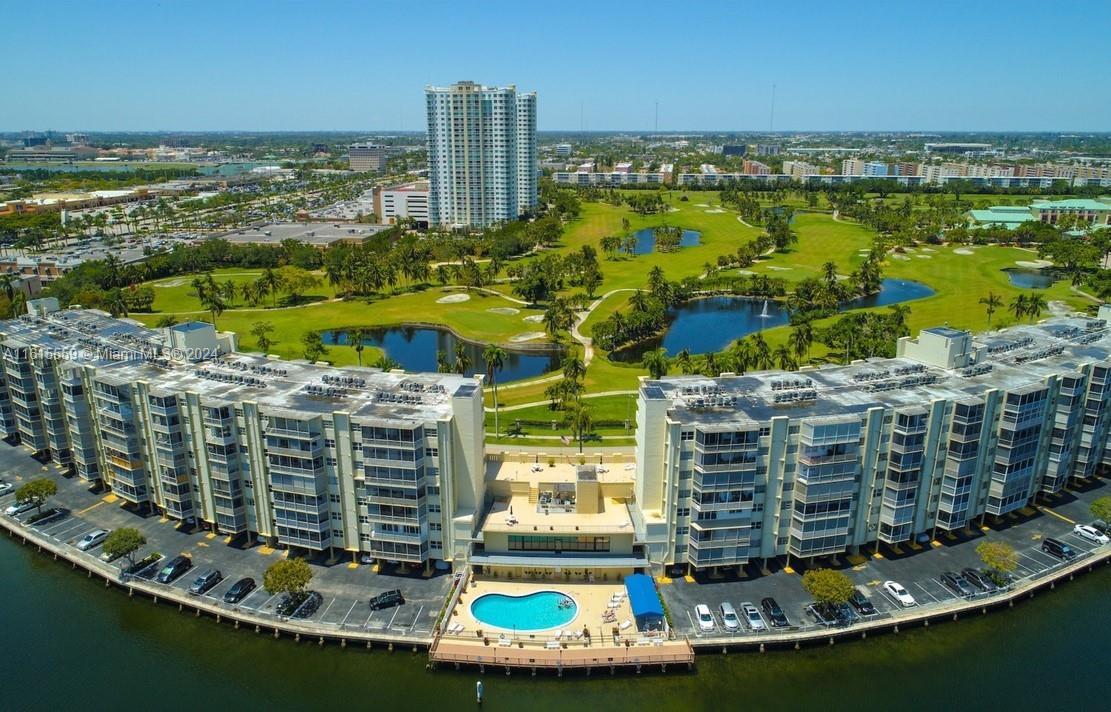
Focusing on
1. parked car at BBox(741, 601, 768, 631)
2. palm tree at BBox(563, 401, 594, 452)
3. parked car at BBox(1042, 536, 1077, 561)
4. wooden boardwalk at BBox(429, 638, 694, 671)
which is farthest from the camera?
palm tree at BBox(563, 401, 594, 452)

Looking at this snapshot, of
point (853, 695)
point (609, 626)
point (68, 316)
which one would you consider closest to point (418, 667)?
point (609, 626)

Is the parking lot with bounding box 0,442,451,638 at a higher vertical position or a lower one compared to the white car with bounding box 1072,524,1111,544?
lower

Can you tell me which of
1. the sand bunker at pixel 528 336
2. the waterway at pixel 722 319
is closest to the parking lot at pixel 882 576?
the waterway at pixel 722 319

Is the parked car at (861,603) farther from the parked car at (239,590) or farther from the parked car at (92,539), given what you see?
the parked car at (92,539)

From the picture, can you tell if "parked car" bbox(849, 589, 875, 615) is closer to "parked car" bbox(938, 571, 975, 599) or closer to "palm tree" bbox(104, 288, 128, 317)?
"parked car" bbox(938, 571, 975, 599)

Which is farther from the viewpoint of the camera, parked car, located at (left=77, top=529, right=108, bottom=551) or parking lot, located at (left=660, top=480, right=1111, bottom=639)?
parked car, located at (left=77, top=529, right=108, bottom=551)

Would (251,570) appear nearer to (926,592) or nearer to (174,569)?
(174,569)

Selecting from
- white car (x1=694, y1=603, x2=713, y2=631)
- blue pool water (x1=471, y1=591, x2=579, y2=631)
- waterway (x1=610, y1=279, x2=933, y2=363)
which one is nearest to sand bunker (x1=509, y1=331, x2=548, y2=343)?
waterway (x1=610, y1=279, x2=933, y2=363)

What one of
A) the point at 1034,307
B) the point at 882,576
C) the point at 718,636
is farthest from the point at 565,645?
the point at 1034,307
